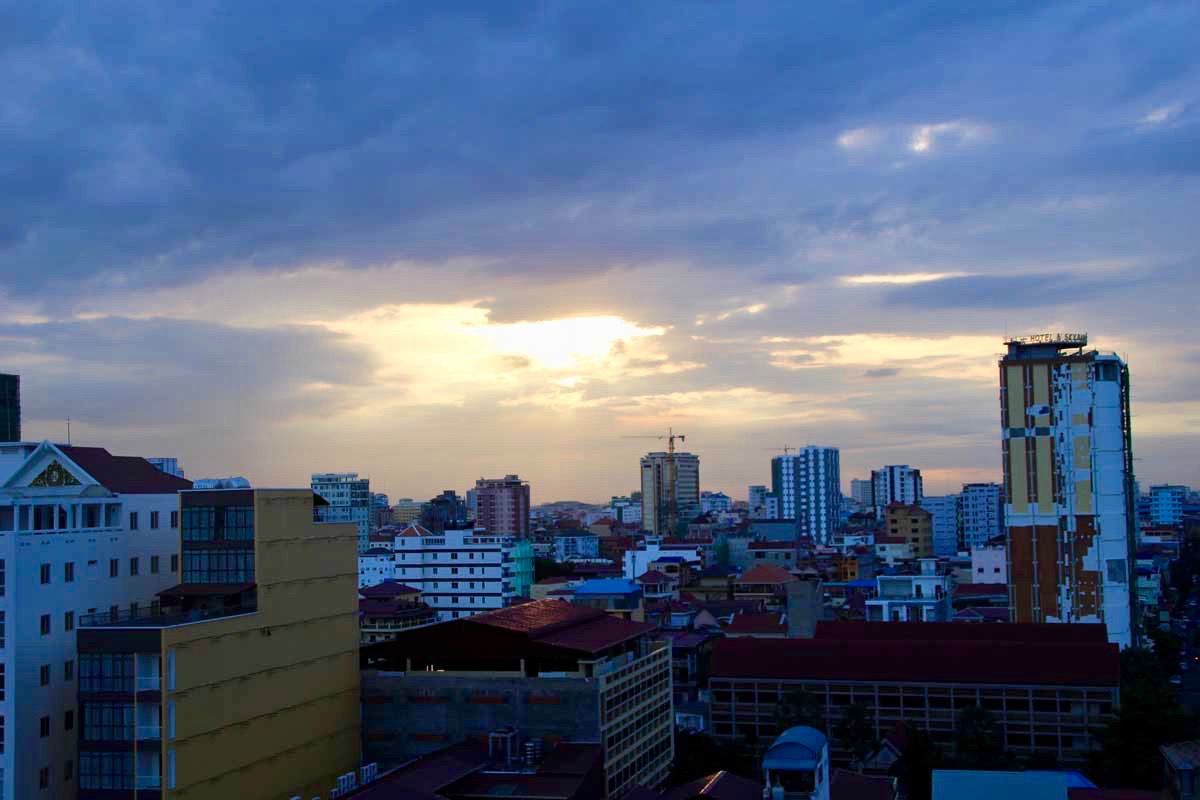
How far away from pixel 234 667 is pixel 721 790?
13.5 m

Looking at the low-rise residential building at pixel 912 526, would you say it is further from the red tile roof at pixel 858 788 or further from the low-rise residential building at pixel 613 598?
the red tile roof at pixel 858 788

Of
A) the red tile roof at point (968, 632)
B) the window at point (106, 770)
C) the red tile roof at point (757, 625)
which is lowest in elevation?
the red tile roof at point (757, 625)

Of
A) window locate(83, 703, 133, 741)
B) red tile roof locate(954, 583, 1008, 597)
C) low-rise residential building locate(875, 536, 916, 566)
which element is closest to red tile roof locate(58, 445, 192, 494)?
window locate(83, 703, 133, 741)

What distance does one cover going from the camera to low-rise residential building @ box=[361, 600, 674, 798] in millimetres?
35938

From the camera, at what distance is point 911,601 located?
68.2 meters

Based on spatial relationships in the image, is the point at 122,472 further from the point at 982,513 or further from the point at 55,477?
the point at 982,513

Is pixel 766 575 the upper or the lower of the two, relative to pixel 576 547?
upper

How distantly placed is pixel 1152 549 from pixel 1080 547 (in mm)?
78222

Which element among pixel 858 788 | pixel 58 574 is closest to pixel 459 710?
pixel 858 788

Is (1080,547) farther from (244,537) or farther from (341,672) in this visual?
(244,537)

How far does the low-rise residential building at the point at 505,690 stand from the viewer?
3594 centimetres

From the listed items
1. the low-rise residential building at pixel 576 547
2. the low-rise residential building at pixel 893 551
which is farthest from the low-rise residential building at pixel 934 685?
the low-rise residential building at pixel 576 547

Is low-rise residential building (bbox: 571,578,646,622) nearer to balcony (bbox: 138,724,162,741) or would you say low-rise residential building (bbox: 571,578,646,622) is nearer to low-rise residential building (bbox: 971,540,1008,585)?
low-rise residential building (bbox: 971,540,1008,585)

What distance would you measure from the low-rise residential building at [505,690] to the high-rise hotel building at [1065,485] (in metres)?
33.9
